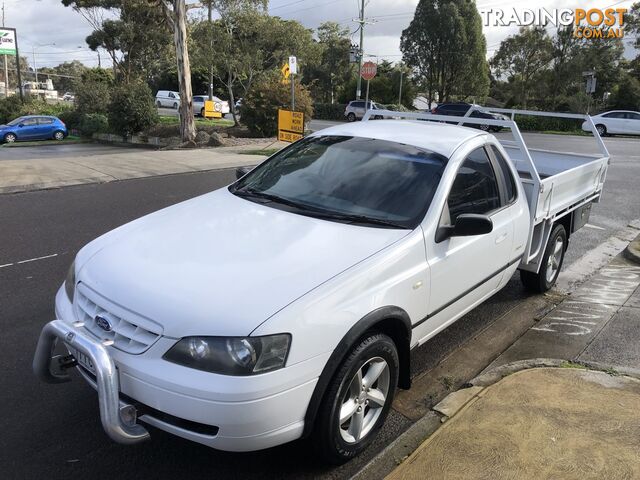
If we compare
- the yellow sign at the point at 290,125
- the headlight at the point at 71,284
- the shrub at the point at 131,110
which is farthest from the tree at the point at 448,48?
the headlight at the point at 71,284

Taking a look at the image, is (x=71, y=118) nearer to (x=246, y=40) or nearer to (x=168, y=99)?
(x=246, y=40)

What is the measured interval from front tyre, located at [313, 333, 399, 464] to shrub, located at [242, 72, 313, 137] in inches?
733

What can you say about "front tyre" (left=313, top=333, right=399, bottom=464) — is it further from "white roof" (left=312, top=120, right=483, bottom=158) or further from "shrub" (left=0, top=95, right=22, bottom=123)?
"shrub" (left=0, top=95, right=22, bottom=123)

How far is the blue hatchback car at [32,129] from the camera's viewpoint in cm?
2728

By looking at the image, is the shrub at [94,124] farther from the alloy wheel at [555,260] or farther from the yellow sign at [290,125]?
the alloy wheel at [555,260]

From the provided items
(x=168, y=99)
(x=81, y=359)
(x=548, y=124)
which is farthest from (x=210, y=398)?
(x=168, y=99)

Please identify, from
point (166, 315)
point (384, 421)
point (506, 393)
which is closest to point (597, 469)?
point (506, 393)

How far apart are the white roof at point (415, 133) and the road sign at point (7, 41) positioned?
41.5 m

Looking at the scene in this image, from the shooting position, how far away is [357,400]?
110 inches

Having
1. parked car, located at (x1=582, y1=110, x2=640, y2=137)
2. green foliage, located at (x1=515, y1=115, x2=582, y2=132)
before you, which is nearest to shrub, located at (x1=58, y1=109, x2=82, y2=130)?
green foliage, located at (x1=515, y1=115, x2=582, y2=132)

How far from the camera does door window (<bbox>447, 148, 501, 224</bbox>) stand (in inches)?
141

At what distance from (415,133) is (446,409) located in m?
2.02

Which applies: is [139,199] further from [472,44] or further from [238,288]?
[472,44]

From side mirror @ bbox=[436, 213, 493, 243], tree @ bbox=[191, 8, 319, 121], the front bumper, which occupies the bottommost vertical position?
the front bumper
